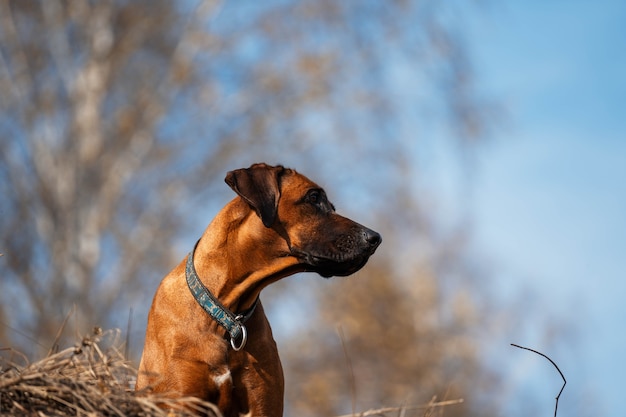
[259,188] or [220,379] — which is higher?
[259,188]

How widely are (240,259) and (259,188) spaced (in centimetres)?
43

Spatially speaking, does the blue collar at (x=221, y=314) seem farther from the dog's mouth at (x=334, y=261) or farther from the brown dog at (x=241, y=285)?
the dog's mouth at (x=334, y=261)

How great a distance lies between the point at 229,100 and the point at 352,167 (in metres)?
3.09

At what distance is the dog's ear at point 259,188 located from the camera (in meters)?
5.71

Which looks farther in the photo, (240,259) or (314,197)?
(314,197)

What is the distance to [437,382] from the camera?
1029 inches

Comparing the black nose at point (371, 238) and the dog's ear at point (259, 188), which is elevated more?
the dog's ear at point (259, 188)

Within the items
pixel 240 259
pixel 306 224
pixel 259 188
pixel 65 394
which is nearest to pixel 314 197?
pixel 306 224

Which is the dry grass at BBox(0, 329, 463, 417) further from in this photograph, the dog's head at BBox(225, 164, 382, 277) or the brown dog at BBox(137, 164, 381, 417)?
the dog's head at BBox(225, 164, 382, 277)

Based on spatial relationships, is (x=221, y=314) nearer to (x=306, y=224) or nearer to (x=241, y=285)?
(x=241, y=285)

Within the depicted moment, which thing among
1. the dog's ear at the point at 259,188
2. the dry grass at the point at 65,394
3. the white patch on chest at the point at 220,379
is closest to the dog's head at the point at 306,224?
the dog's ear at the point at 259,188

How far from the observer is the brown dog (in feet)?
18.1

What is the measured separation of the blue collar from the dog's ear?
0.52 meters

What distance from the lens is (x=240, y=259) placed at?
5754 mm
